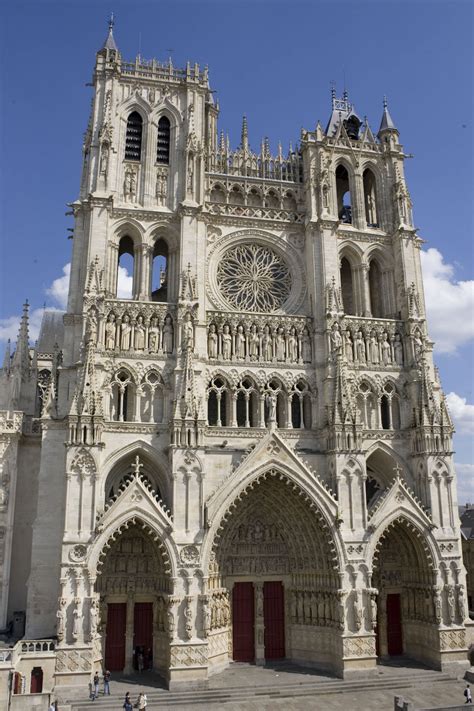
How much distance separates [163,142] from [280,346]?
12841mm

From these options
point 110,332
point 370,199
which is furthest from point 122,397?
point 370,199

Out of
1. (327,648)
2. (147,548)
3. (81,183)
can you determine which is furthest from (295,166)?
(327,648)

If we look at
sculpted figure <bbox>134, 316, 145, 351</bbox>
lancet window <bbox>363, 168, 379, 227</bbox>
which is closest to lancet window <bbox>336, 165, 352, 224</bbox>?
lancet window <bbox>363, 168, 379, 227</bbox>

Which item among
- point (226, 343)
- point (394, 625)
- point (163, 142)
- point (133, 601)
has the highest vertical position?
point (163, 142)

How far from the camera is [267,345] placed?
29406 millimetres

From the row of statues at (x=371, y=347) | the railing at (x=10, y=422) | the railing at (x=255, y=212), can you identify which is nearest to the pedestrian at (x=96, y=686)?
the railing at (x=10, y=422)

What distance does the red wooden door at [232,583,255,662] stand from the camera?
87.7ft

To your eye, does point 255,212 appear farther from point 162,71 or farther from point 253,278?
point 162,71

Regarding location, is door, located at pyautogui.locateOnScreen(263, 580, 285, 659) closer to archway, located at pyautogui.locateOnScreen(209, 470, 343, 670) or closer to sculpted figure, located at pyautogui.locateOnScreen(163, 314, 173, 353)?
archway, located at pyautogui.locateOnScreen(209, 470, 343, 670)

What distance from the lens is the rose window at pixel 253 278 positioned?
31322mm

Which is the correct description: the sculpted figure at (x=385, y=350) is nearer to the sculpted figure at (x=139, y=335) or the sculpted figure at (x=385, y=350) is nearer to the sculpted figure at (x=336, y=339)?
the sculpted figure at (x=336, y=339)

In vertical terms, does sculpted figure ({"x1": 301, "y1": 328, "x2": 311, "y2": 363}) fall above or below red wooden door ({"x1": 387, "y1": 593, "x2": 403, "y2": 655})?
above

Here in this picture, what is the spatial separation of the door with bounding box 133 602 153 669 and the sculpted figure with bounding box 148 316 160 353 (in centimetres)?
1109

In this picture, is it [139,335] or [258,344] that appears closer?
[139,335]
